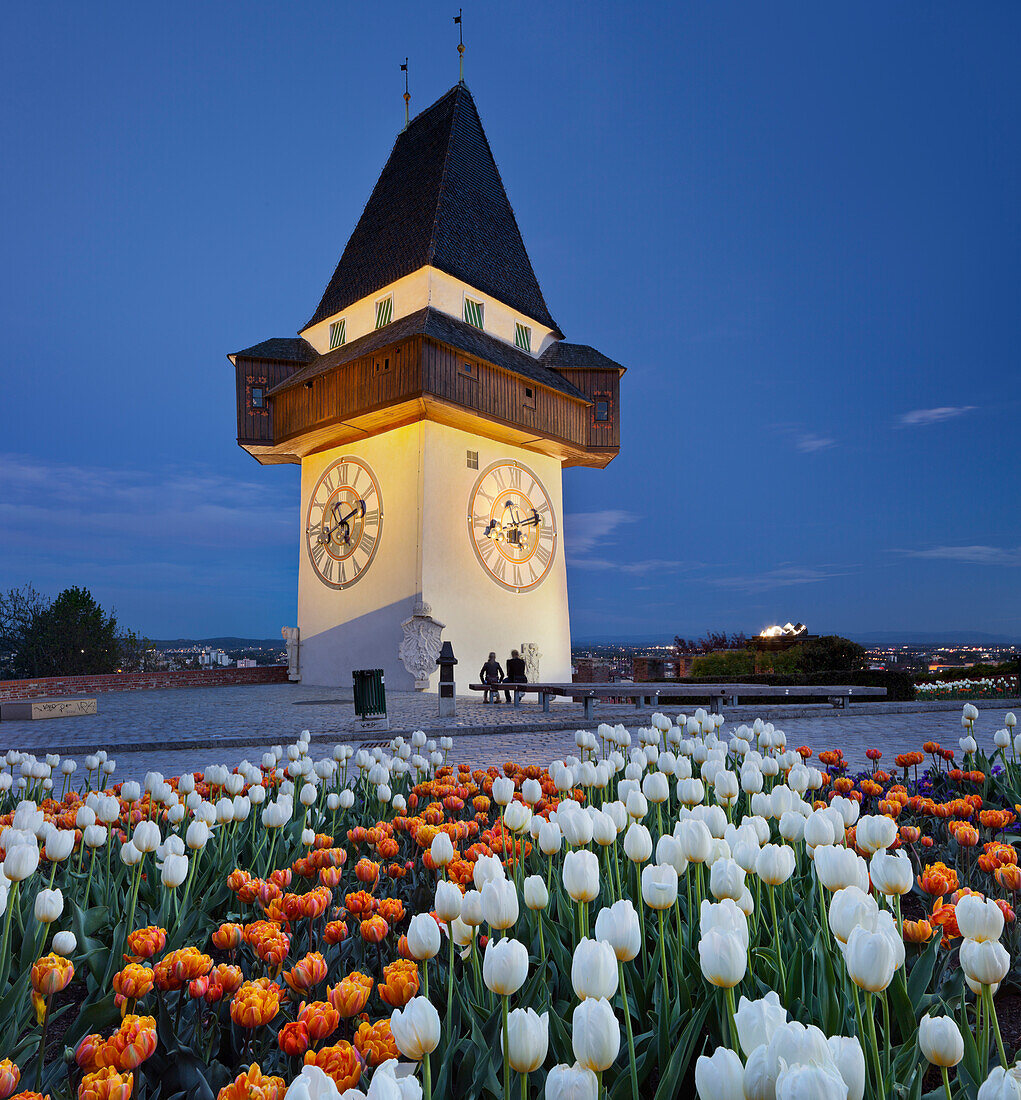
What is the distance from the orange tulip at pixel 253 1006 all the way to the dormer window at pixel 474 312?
22.2m

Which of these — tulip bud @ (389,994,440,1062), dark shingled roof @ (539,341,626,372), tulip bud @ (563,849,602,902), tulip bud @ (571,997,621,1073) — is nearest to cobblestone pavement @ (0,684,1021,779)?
tulip bud @ (563,849,602,902)

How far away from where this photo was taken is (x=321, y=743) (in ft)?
31.3

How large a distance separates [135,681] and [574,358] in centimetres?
1737

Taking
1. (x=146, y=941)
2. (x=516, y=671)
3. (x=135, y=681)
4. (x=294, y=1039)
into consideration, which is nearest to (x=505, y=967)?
(x=294, y=1039)

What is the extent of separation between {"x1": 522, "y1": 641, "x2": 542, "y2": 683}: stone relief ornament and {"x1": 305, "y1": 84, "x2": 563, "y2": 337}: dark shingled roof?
11.1 metres

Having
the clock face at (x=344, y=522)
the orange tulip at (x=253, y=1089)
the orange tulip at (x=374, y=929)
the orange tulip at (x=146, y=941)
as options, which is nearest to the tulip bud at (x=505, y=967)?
the orange tulip at (x=253, y=1089)

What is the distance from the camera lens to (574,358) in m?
25.2

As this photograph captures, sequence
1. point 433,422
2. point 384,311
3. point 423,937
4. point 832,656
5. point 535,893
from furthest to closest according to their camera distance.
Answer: point 832,656
point 384,311
point 433,422
point 535,893
point 423,937

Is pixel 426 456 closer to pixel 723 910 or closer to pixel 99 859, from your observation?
pixel 99 859

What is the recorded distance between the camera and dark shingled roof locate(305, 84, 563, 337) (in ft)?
73.4

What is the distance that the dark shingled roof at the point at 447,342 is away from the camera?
19641 mm

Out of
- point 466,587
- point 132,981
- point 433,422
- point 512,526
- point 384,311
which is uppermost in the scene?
point 384,311

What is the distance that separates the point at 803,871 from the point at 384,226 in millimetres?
25200

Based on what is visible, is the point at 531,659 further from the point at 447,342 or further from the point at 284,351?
the point at 284,351
